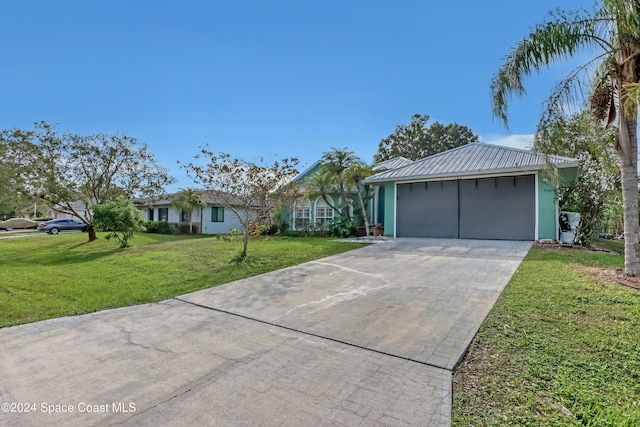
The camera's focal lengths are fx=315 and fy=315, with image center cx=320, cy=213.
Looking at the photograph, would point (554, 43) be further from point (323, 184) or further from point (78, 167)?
point (78, 167)

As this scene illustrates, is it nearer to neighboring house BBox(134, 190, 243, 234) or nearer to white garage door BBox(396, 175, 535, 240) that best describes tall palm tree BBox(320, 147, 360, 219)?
white garage door BBox(396, 175, 535, 240)

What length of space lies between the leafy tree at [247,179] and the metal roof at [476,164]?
6504 millimetres

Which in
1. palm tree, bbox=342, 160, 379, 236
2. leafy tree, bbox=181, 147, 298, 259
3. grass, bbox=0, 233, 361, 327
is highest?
palm tree, bbox=342, 160, 379, 236

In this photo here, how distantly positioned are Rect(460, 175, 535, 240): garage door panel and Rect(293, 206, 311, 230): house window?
387 inches

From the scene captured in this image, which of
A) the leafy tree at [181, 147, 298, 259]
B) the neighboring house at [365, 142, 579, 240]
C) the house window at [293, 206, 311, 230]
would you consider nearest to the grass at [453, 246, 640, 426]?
the leafy tree at [181, 147, 298, 259]

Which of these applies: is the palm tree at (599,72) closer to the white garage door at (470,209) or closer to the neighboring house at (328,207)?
the white garage door at (470,209)

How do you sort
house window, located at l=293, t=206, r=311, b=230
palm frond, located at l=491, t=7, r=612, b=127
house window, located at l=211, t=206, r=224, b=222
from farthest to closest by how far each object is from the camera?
house window, located at l=211, t=206, r=224, b=222, house window, located at l=293, t=206, r=311, b=230, palm frond, located at l=491, t=7, r=612, b=127

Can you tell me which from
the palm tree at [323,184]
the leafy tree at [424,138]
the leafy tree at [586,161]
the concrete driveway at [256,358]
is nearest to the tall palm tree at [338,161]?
the palm tree at [323,184]

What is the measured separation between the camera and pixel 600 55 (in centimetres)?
708

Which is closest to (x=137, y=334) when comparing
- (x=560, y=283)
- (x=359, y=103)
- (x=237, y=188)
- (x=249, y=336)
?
(x=249, y=336)

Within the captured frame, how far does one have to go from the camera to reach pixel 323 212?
20.2 m

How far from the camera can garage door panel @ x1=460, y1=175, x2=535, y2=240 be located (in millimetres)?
12859

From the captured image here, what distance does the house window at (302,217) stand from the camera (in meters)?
21.0

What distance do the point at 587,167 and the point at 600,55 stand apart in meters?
6.87
